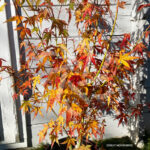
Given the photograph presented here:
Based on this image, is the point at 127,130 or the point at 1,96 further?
the point at 127,130

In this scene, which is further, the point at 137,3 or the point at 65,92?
the point at 137,3

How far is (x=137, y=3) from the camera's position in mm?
1470

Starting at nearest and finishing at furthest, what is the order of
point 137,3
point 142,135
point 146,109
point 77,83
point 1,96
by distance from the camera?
point 77,83, point 137,3, point 1,96, point 142,135, point 146,109

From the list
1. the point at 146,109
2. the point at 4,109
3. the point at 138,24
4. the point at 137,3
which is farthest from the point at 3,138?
the point at 137,3

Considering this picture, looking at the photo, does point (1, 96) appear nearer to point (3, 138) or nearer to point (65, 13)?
point (3, 138)

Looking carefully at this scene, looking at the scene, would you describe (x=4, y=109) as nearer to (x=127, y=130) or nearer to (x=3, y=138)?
(x=3, y=138)

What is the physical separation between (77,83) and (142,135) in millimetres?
1356

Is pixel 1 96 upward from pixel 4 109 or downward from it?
upward

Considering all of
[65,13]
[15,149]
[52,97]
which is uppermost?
[65,13]

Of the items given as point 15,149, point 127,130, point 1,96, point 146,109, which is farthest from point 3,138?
point 146,109

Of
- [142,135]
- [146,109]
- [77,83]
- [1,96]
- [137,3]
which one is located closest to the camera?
[77,83]

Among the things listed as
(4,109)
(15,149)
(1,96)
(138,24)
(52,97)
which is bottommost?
(15,149)

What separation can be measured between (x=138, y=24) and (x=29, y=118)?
4.79 feet

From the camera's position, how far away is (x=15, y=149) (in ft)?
5.78
